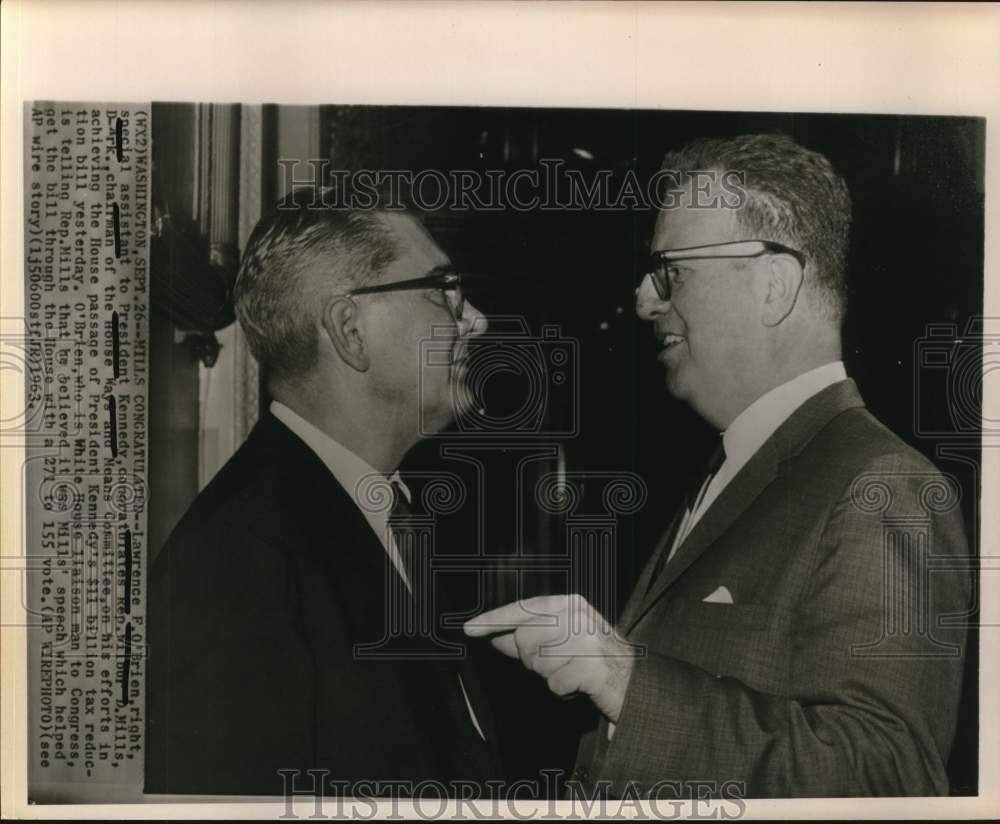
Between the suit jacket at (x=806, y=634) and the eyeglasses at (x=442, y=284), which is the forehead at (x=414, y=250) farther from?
the suit jacket at (x=806, y=634)

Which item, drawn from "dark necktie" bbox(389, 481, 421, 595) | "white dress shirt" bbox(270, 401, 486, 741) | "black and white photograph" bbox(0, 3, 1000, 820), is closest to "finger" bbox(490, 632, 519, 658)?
"black and white photograph" bbox(0, 3, 1000, 820)

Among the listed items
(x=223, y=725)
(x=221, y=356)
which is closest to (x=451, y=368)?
(x=221, y=356)

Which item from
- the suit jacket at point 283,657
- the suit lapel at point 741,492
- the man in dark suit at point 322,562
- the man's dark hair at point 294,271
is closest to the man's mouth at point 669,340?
the suit lapel at point 741,492

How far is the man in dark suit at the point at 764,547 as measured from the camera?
2.37 metres

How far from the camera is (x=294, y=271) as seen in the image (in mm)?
2375

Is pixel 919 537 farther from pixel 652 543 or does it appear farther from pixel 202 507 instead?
pixel 202 507

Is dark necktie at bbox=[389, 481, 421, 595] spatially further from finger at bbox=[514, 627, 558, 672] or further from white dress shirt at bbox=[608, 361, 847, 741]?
white dress shirt at bbox=[608, 361, 847, 741]

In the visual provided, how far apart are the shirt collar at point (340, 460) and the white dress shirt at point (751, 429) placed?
0.66 metres

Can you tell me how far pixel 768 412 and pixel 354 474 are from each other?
93 cm

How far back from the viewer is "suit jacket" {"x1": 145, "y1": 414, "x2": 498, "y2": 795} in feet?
7.75

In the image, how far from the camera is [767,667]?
2.33 metres

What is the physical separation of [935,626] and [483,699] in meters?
1.04

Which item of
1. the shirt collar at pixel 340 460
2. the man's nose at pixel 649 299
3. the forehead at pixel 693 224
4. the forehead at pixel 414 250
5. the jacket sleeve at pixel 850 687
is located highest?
the forehead at pixel 693 224

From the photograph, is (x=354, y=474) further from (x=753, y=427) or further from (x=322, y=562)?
(x=753, y=427)
